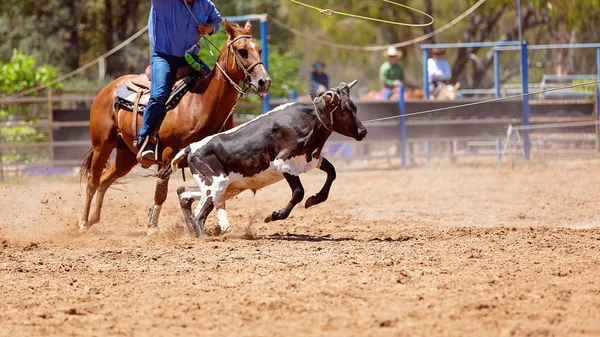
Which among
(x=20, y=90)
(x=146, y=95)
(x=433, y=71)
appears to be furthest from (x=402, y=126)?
(x=146, y=95)

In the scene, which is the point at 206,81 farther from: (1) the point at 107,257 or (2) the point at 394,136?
(2) the point at 394,136

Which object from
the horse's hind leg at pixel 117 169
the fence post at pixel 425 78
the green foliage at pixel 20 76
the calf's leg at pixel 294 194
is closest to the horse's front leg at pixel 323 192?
the calf's leg at pixel 294 194

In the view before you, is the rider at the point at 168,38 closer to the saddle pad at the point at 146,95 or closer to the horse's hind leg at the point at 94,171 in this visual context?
the saddle pad at the point at 146,95

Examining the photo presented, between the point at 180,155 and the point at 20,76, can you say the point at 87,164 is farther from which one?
the point at 20,76

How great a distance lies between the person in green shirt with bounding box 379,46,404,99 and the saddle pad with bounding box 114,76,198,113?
11303 mm

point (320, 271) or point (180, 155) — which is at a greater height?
point (180, 155)

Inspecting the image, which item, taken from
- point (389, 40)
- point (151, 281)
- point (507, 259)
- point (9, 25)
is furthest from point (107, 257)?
Result: point (389, 40)

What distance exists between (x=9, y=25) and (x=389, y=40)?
1295 centimetres

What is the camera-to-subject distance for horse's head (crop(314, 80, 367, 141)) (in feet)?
27.8

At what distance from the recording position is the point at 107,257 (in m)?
8.13

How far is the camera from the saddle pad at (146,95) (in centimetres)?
937

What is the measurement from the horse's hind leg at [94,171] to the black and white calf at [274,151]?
5.58ft

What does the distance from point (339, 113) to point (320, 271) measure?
2.04 metres

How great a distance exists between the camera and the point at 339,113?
855 centimetres
